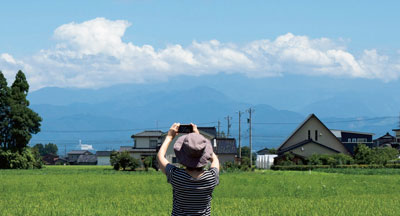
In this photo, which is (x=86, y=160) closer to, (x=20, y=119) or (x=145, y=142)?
(x=145, y=142)

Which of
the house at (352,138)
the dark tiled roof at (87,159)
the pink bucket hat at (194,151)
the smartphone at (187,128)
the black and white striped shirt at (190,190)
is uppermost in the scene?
the house at (352,138)

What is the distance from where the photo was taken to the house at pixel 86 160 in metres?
139

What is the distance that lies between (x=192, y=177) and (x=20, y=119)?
60.0m

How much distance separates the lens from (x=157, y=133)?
258ft

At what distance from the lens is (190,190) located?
5.90 metres

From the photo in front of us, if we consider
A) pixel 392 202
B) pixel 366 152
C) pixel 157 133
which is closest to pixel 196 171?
pixel 392 202

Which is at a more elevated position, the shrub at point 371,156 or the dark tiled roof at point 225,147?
the dark tiled roof at point 225,147

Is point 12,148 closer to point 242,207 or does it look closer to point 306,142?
point 306,142

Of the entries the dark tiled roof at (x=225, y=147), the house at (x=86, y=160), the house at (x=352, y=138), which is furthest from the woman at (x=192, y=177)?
the house at (x=86, y=160)

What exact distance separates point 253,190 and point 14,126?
46.6 meters

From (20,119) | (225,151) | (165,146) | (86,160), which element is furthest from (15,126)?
(86,160)

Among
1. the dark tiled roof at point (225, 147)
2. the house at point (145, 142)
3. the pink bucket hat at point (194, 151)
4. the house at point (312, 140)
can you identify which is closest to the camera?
the pink bucket hat at point (194, 151)

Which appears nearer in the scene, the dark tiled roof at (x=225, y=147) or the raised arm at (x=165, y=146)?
the raised arm at (x=165, y=146)

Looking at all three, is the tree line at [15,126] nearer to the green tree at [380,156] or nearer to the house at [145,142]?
the house at [145,142]
